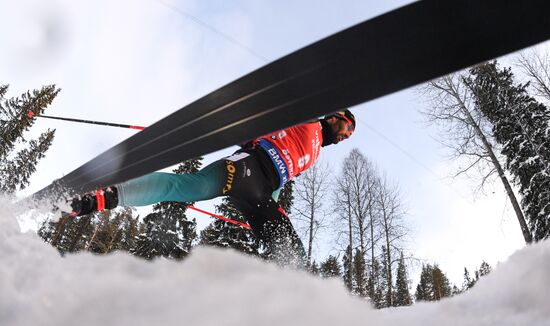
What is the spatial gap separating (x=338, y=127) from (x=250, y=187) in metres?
0.98

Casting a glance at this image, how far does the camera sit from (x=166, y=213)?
12.9 meters

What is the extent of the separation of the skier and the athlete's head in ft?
0.71

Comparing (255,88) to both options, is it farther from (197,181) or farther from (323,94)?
(197,181)

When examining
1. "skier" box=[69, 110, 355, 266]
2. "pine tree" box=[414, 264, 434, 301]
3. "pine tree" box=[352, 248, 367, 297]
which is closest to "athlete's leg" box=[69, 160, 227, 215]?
"skier" box=[69, 110, 355, 266]

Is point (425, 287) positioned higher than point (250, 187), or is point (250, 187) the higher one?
point (425, 287)

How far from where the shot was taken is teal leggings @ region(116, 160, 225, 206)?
1.93 meters

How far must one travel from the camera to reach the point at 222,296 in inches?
24.4

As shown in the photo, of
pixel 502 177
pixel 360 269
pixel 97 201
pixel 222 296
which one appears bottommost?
pixel 222 296

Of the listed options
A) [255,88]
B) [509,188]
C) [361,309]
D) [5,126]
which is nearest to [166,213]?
[509,188]

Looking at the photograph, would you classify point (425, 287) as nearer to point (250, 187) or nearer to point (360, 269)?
point (360, 269)

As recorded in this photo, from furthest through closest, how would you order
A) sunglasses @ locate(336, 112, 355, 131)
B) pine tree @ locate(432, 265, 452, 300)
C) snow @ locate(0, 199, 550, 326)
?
pine tree @ locate(432, 265, 452, 300) < sunglasses @ locate(336, 112, 355, 131) < snow @ locate(0, 199, 550, 326)

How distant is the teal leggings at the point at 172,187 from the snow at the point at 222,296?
109 cm

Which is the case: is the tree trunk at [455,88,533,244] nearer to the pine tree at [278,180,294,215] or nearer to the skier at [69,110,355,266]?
the pine tree at [278,180,294,215]

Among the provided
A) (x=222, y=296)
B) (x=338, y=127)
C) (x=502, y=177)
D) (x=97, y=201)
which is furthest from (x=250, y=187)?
(x=502, y=177)
